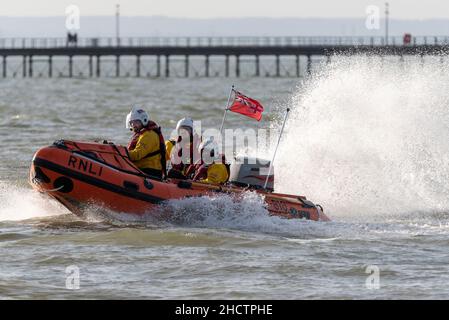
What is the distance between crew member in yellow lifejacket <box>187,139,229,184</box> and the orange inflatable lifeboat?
38 centimetres

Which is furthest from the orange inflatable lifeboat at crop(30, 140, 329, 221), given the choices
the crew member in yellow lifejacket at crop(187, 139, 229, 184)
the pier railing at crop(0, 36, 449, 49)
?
the pier railing at crop(0, 36, 449, 49)

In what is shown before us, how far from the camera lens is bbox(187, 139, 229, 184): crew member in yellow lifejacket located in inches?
759

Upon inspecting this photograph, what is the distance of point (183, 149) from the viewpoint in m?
19.8

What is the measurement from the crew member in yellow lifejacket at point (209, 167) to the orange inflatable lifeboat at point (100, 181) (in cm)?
38

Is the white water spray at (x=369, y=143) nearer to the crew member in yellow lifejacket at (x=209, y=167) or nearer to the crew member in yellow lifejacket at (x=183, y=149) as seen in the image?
the crew member in yellow lifejacket at (x=209, y=167)

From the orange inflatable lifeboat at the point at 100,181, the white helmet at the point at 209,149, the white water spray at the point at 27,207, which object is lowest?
the white water spray at the point at 27,207

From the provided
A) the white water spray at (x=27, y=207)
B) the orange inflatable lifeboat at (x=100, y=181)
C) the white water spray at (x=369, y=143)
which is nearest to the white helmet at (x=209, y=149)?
the orange inflatable lifeboat at (x=100, y=181)

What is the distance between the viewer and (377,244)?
1766cm

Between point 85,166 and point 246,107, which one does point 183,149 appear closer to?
point 246,107

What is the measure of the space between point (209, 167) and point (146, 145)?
1.18 metres

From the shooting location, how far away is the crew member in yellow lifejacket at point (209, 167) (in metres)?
19.3

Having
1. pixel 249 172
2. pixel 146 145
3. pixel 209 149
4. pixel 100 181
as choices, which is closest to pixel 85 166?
pixel 100 181
